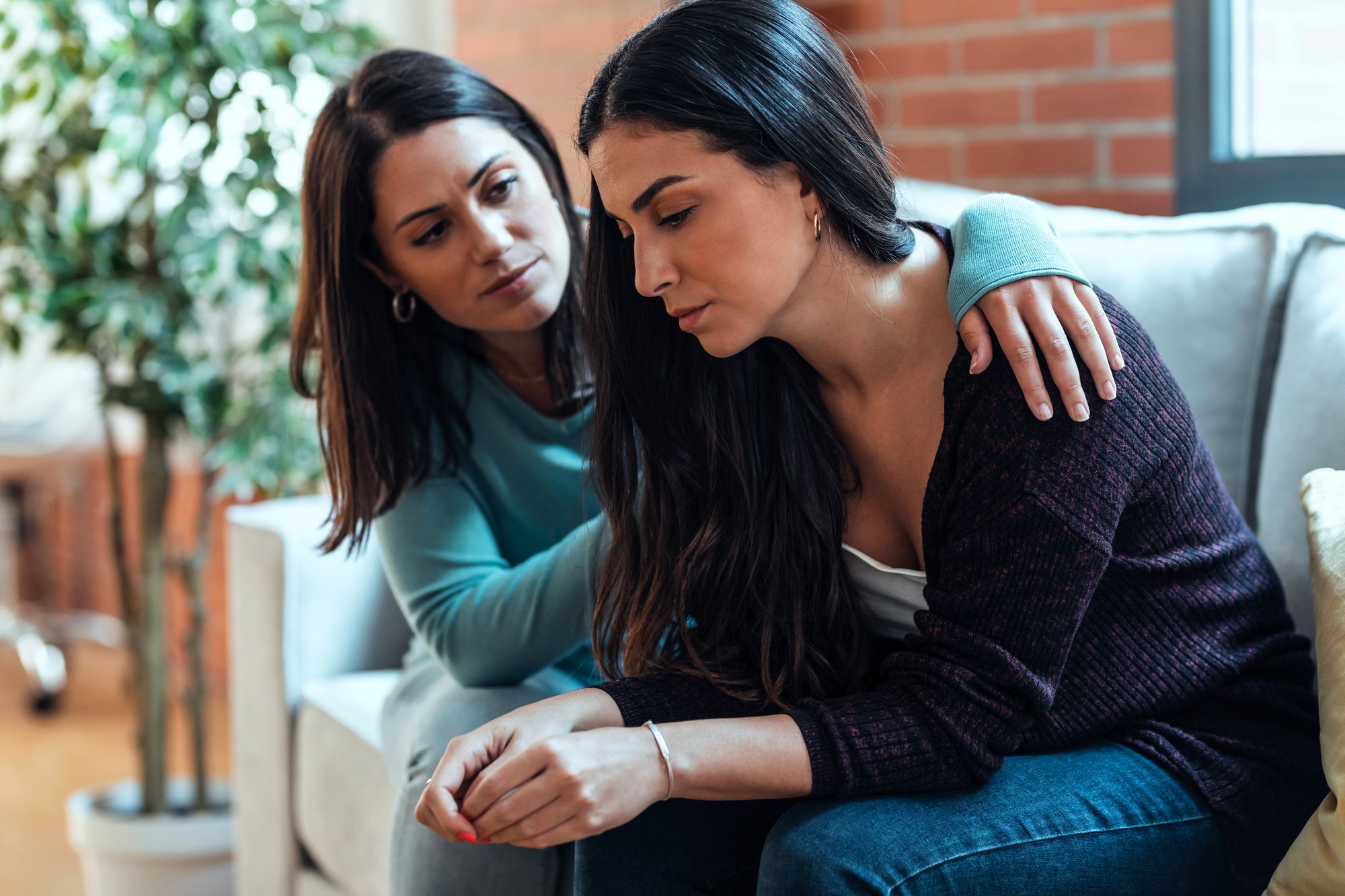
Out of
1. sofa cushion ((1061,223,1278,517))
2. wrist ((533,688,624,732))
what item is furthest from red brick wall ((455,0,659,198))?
wrist ((533,688,624,732))

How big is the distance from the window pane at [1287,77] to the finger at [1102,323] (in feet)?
2.97

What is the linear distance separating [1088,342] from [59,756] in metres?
2.55

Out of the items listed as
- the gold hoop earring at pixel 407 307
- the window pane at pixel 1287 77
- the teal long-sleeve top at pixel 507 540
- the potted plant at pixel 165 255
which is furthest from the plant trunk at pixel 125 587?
the window pane at pixel 1287 77

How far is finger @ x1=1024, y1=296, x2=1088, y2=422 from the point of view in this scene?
92 cm

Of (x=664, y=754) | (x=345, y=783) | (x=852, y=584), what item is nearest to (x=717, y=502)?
(x=852, y=584)

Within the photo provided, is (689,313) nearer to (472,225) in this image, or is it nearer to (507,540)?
(472,225)

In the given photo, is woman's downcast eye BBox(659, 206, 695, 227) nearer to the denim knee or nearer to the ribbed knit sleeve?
the ribbed knit sleeve

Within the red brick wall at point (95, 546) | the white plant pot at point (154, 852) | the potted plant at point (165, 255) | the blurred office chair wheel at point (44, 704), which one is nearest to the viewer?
the potted plant at point (165, 255)

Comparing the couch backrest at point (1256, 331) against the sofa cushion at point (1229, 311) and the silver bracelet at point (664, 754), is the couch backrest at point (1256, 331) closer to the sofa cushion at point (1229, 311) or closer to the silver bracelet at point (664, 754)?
the sofa cushion at point (1229, 311)

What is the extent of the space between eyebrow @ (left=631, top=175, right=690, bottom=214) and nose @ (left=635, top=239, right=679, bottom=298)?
0.03m

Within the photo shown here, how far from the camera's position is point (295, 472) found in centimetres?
195

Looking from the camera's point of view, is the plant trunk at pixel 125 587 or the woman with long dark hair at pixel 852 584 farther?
the plant trunk at pixel 125 587

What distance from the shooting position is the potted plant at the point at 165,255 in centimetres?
178

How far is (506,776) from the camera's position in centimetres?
93
